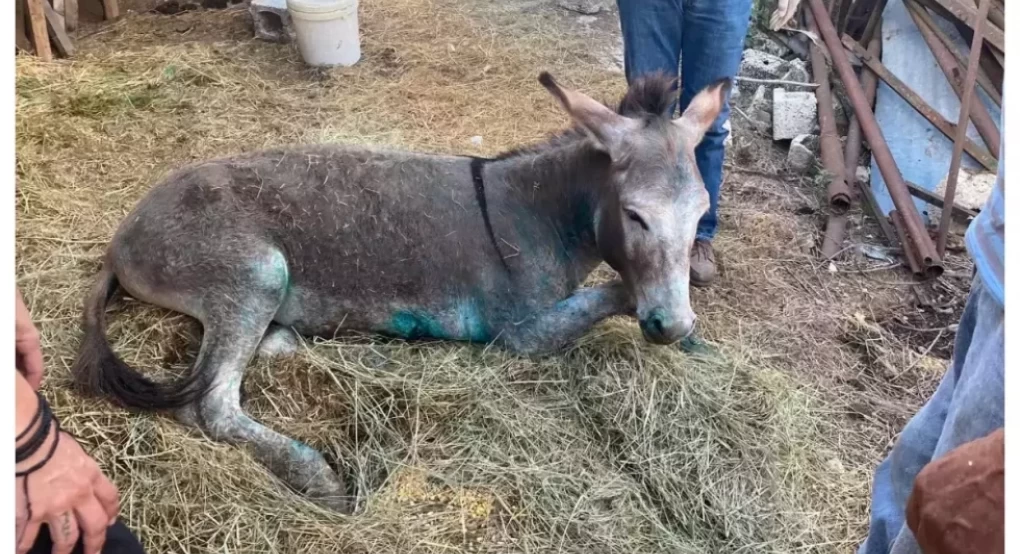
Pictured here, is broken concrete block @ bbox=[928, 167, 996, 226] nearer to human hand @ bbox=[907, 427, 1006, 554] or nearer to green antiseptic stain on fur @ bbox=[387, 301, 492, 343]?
green antiseptic stain on fur @ bbox=[387, 301, 492, 343]

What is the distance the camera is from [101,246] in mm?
3469

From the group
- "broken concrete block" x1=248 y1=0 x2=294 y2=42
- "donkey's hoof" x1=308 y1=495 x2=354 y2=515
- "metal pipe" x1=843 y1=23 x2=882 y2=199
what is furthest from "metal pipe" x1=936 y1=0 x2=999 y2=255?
"broken concrete block" x1=248 y1=0 x2=294 y2=42

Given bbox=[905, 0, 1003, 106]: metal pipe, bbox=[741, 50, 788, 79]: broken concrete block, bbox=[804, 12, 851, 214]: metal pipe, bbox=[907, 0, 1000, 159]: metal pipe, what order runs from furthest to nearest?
bbox=[741, 50, 788, 79]: broken concrete block
bbox=[905, 0, 1003, 106]: metal pipe
bbox=[907, 0, 1000, 159]: metal pipe
bbox=[804, 12, 851, 214]: metal pipe

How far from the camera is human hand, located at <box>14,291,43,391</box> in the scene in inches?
49.6

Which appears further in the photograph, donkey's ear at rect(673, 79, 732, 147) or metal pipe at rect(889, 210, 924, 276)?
metal pipe at rect(889, 210, 924, 276)

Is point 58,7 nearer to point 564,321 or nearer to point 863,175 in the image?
point 564,321

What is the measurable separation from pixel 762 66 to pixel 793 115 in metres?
0.94

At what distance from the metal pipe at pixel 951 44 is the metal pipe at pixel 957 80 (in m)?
0.02

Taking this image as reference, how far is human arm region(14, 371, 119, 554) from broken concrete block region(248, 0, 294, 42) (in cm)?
557

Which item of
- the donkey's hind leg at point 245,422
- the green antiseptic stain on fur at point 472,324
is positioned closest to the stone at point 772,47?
the green antiseptic stain on fur at point 472,324

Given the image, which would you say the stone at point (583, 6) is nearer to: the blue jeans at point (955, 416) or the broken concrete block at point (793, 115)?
the broken concrete block at point (793, 115)

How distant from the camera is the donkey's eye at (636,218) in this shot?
8.75 feet

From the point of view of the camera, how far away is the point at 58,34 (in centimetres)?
562

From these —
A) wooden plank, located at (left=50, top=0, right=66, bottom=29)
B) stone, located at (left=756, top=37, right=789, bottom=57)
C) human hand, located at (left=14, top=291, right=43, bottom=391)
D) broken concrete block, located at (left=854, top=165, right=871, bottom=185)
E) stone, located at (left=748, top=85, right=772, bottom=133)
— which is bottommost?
broken concrete block, located at (left=854, top=165, right=871, bottom=185)
